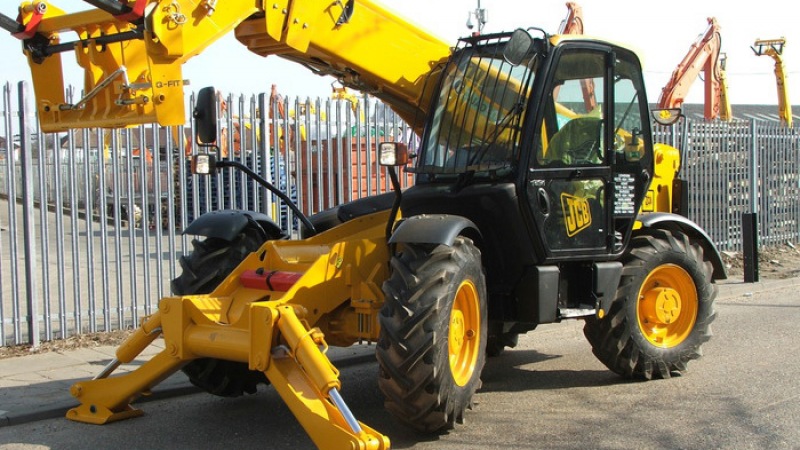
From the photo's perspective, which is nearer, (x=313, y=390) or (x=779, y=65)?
(x=313, y=390)

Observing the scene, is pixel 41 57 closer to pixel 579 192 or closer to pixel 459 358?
pixel 459 358

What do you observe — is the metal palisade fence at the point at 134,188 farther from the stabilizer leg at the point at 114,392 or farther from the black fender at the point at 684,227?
the black fender at the point at 684,227

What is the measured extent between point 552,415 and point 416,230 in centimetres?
175

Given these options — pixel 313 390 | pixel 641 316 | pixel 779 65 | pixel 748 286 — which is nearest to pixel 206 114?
pixel 313 390

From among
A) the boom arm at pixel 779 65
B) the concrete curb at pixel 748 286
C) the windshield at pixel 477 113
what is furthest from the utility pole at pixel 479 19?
the boom arm at pixel 779 65

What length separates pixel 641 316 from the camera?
24.0 feet

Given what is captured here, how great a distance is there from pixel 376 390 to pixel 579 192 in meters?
2.26

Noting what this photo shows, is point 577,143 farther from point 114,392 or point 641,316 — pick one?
point 114,392

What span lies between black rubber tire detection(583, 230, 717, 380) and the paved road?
17 centimetres

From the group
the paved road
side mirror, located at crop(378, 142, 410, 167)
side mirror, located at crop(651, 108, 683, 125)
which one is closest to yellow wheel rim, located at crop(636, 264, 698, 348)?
the paved road

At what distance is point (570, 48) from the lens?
6523 millimetres

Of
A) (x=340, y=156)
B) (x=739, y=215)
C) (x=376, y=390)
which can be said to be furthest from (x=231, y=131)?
(x=739, y=215)

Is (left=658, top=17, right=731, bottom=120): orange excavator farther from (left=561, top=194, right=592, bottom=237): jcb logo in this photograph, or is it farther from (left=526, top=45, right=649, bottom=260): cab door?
(left=561, top=194, right=592, bottom=237): jcb logo

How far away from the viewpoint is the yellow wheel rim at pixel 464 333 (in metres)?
5.70
